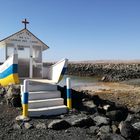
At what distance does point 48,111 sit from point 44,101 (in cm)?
56

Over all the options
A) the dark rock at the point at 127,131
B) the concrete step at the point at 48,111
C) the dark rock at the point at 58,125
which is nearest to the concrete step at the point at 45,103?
the concrete step at the point at 48,111

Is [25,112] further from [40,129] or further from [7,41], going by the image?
[7,41]

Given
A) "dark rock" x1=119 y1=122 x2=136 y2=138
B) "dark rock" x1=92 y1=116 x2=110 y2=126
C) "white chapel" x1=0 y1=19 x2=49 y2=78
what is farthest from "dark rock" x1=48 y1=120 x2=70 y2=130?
"white chapel" x1=0 y1=19 x2=49 y2=78

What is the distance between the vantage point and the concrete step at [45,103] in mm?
11600

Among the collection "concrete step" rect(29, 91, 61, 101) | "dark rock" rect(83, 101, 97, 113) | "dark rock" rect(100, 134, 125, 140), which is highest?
"concrete step" rect(29, 91, 61, 101)

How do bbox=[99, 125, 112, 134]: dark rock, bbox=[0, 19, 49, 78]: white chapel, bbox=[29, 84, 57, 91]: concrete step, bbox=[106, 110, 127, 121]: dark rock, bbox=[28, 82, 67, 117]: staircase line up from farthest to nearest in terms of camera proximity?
bbox=[0, 19, 49, 78]: white chapel < bbox=[29, 84, 57, 91]: concrete step < bbox=[106, 110, 127, 121]: dark rock < bbox=[28, 82, 67, 117]: staircase < bbox=[99, 125, 112, 134]: dark rock

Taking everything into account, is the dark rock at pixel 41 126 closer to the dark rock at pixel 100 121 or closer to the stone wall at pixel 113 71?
the dark rock at pixel 100 121

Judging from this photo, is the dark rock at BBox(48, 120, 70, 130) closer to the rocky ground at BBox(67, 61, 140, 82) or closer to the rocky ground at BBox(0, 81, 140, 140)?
the rocky ground at BBox(0, 81, 140, 140)

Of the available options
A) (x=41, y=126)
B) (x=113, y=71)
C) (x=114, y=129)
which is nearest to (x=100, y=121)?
(x=114, y=129)

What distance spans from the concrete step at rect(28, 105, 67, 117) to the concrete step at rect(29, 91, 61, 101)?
30.8 inches

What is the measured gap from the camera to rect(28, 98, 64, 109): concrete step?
11.6 m

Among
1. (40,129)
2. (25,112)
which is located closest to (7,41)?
(25,112)

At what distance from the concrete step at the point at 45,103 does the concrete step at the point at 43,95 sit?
34 cm

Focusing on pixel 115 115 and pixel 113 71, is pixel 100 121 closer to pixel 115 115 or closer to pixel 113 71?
pixel 115 115
